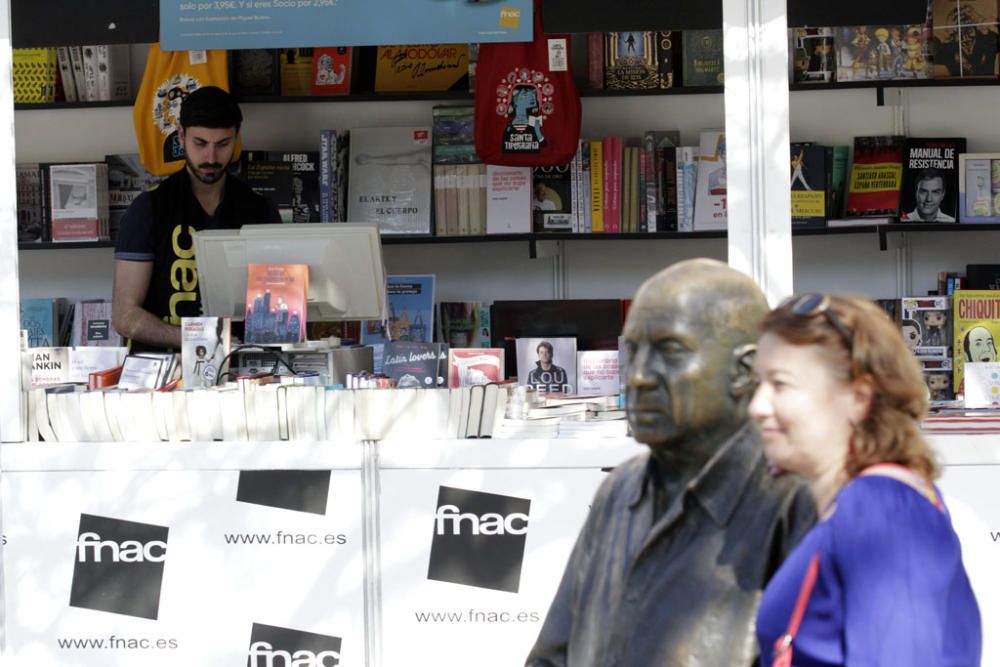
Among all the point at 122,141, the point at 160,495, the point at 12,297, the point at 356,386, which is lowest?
the point at 160,495

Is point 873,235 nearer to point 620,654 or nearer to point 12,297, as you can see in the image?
point 12,297

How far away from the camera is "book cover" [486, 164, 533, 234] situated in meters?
5.39

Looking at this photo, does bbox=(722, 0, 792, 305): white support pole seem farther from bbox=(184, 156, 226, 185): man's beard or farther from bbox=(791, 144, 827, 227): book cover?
bbox=(184, 156, 226, 185): man's beard

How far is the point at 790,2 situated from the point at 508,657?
7.79 feet

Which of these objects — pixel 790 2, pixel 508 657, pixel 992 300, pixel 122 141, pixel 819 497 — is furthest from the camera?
pixel 122 141

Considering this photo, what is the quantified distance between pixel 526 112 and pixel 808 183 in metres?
1.15

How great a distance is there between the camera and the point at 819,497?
4.61ft

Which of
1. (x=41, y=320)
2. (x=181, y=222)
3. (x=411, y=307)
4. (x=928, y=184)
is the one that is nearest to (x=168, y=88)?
(x=181, y=222)

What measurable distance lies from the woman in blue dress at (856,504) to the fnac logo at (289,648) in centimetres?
229

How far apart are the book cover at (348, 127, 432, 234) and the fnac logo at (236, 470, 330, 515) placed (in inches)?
81.8

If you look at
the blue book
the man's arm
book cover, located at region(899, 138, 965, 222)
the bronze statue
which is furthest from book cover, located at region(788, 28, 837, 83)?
the bronze statue

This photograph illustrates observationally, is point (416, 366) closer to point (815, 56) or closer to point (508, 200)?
point (508, 200)

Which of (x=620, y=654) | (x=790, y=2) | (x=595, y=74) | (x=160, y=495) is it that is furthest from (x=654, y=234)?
(x=620, y=654)

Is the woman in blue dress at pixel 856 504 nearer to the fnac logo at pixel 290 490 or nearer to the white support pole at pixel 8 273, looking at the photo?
the fnac logo at pixel 290 490
